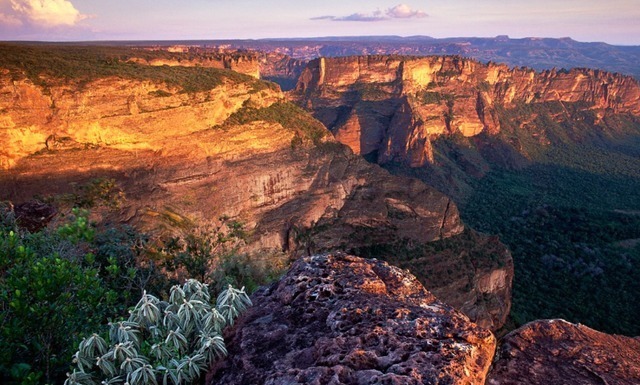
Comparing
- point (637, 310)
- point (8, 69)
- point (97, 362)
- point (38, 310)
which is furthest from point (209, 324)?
point (637, 310)

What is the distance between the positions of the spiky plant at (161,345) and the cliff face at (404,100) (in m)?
72.3

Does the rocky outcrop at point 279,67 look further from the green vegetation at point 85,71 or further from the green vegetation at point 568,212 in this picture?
the green vegetation at point 85,71

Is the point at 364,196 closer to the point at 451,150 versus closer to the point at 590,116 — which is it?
the point at 451,150

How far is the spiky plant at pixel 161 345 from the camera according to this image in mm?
5391

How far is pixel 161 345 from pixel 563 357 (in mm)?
5718

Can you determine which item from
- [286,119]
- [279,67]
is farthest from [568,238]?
[279,67]

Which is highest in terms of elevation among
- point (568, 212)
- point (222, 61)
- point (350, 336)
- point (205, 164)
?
point (222, 61)

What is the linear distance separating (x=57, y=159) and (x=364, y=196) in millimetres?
27059

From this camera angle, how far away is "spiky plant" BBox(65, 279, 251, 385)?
5391 mm

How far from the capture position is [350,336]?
5.56 meters

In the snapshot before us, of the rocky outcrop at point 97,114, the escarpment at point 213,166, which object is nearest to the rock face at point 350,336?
the escarpment at point 213,166

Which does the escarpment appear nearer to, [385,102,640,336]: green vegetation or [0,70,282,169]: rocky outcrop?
[0,70,282,169]: rocky outcrop

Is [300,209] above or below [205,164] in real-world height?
below

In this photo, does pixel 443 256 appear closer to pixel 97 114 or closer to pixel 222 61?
pixel 97 114
